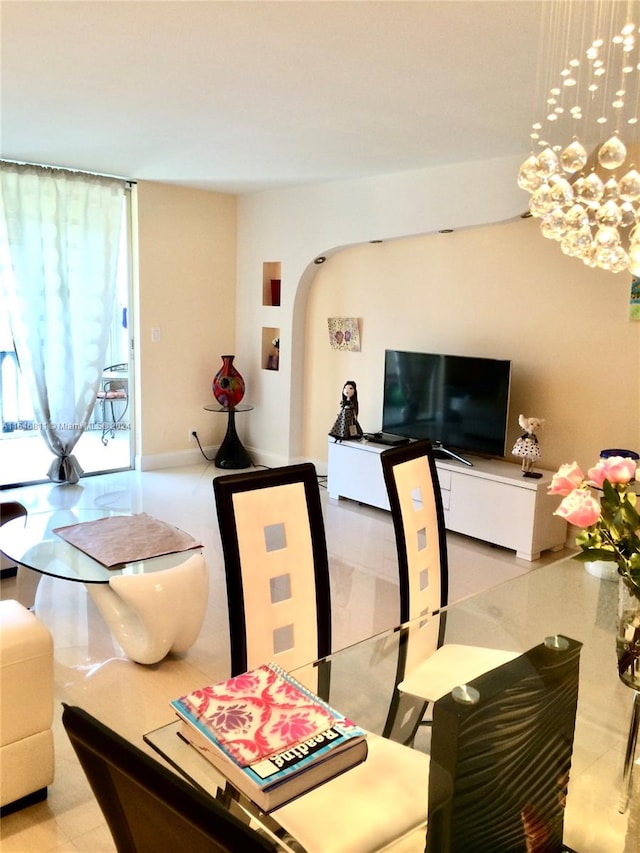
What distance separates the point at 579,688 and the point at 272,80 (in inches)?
106

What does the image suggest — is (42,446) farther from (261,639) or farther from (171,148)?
(261,639)

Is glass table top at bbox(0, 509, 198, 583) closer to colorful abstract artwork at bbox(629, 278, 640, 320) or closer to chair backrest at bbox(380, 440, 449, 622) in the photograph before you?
chair backrest at bbox(380, 440, 449, 622)

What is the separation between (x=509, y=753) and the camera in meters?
1.18

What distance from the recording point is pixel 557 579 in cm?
246

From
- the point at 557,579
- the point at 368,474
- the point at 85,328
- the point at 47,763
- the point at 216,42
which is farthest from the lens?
the point at 85,328

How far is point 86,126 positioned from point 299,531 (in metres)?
3.18

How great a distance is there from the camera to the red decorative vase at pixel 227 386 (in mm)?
6293

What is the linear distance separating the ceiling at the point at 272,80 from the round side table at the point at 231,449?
230 cm

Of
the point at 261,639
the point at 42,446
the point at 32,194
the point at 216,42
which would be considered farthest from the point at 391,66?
the point at 42,446

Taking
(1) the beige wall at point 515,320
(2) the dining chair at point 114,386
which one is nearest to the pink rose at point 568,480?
(1) the beige wall at point 515,320

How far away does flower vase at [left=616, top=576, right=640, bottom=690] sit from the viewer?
4.60 feet

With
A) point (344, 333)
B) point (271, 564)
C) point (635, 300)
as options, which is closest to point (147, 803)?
point (271, 564)

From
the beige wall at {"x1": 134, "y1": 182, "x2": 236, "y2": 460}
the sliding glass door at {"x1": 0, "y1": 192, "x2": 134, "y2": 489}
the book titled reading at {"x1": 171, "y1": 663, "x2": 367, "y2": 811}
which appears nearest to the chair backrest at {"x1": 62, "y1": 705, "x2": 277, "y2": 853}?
the book titled reading at {"x1": 171, "y1": 663, "x2": 367, "y2": 811}

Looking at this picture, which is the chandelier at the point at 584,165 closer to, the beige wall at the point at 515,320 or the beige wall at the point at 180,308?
the beige wall at the point at 515,320
